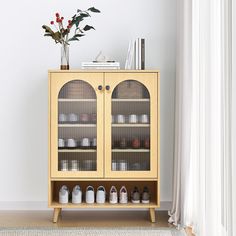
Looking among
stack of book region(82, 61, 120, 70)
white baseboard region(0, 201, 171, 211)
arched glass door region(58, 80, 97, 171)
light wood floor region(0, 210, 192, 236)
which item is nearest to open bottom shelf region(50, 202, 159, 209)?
light wood floor region(0, 210, 192, 236)

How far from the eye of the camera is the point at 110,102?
3977mm

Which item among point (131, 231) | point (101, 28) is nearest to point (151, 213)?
point (131, 231)

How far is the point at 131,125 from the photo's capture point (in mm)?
4004

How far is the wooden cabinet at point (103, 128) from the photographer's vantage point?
13.0ft

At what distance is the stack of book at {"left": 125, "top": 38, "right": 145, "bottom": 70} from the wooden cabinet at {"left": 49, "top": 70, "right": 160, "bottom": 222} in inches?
6.1

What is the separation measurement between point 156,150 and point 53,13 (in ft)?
4.96

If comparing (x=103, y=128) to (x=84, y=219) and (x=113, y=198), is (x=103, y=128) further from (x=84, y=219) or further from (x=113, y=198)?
(x=84, y=219)

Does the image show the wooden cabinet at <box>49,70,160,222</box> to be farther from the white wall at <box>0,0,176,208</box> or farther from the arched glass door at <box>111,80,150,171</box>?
the white wall at <box>0,0,176,208</box>

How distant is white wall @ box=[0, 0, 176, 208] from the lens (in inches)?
174
